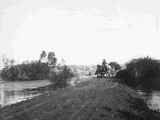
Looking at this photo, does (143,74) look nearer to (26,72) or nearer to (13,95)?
(13,95)

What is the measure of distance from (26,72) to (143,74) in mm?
65488

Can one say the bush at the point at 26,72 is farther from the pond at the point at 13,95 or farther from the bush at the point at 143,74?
the bush at the point at 143,74

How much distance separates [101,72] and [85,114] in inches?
2706

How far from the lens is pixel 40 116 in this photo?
20.6 meters

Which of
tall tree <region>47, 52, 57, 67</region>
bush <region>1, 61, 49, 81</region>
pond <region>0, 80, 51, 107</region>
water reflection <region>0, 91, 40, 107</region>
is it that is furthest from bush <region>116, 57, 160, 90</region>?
tall tree <region>47, 52, 57, 67</region>

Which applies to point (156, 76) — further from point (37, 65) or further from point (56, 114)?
point (37, 65)

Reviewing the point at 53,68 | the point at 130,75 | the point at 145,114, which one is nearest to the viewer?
the point at 145,114

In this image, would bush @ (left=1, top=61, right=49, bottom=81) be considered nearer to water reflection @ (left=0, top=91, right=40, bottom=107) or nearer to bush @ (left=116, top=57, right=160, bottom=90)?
water reflection @ (left=0, top=91, right=40, bottom=107)

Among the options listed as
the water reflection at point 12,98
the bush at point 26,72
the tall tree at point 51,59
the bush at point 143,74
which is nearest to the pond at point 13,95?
the water reflection at point 12,98

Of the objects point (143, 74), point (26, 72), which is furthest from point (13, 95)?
point (26, 72)

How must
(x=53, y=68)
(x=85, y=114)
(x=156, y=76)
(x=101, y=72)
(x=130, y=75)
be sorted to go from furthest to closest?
1. (x=53, y=68)
2. (x=101, y=72)
3. (x=130, y=75)
4. (x=156, y=76)
5. (x=85, y=114)

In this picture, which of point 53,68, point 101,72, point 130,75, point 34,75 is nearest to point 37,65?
point 34,75

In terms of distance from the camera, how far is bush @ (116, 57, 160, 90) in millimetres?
60666

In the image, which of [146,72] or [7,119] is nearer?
[7,119]
